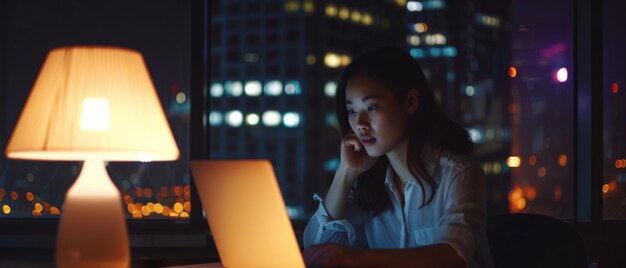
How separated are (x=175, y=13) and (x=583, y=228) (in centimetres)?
202

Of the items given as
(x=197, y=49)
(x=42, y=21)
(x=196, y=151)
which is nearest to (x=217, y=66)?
(x=197, y=49)

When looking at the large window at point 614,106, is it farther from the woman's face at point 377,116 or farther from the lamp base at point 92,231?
the lamp base at point 92,231

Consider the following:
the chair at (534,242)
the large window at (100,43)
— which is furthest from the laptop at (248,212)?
the large window at (100,43)

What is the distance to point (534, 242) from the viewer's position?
199 cm

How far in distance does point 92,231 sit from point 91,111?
0.74 ft

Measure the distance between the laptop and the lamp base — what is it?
Result: 197 mm

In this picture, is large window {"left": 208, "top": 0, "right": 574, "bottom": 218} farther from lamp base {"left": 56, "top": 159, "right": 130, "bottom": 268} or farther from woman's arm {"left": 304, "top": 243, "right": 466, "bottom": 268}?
lamp base {"left": 56, "top": 159, "right": 130, "bottom": 268}

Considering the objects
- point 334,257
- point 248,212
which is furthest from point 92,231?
point 334,257

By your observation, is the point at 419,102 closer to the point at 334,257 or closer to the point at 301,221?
the point at 334,257

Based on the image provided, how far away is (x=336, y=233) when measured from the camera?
2.07 metres

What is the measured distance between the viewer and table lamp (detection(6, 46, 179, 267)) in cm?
137

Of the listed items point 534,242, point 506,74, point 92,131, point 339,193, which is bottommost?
point 534,242

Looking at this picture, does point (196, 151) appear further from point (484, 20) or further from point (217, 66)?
point (484, 20)

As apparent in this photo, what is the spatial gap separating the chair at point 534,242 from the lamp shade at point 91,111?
1.02 m
